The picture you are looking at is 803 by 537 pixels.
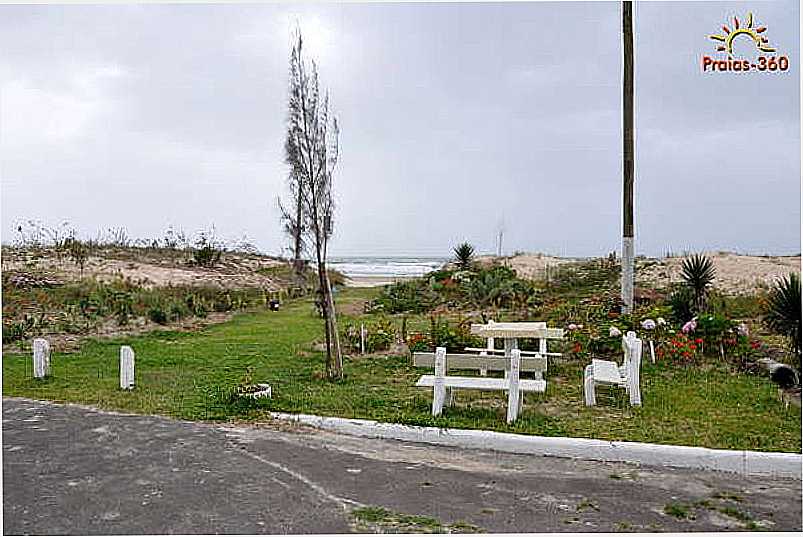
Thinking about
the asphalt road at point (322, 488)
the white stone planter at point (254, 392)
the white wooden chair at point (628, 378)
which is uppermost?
the white wooden chair at point (628, 378)

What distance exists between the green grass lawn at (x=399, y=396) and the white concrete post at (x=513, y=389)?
105mm

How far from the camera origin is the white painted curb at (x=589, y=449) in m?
6.03

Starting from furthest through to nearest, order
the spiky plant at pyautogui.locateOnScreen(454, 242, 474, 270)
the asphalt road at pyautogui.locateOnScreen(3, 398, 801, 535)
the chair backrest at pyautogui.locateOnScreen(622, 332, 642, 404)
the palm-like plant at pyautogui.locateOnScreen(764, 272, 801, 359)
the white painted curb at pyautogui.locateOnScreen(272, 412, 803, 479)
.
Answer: the spiky plant at pyautogui.locateOnScreen(454, 242, 474, 270) → the palm-like plant at pyautogui.locateOnScreen(764, 272, 801, 359) → the chair backrest at pyautogui.locateOnScreen(622, 332, 642, 404) → the white painted curb at pyautogui.locateOnScreen(272, 412, 803, 479) → the asphalt road at pyautogui.locateOnScreen(3, 398, 801, 535)

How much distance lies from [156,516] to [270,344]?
8535mm

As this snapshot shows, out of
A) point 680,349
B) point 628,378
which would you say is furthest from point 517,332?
point 680,349

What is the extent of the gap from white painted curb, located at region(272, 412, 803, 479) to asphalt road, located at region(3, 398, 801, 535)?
0.46 ft

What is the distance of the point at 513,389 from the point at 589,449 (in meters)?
1.24

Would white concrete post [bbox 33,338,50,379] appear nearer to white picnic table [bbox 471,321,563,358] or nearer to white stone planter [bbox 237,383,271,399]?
white stone planter [bbox 237,383,271,399]

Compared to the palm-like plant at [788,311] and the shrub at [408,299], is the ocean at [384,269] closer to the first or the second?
the shrub at [408,299]

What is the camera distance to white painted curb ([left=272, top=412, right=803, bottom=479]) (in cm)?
603

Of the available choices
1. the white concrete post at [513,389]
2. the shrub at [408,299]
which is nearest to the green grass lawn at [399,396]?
the white concrete post at [513,389]

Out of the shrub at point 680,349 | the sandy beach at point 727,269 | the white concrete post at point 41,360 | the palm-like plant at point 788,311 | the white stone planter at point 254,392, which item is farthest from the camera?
the sandy beach at point 727,269

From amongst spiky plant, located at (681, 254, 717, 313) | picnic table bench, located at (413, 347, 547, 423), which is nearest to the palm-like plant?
spiky plant, located at (681, 254, 717, 313)

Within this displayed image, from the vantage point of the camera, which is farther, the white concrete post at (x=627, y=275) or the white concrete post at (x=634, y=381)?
the white concrete post at (x=627, y=275)
